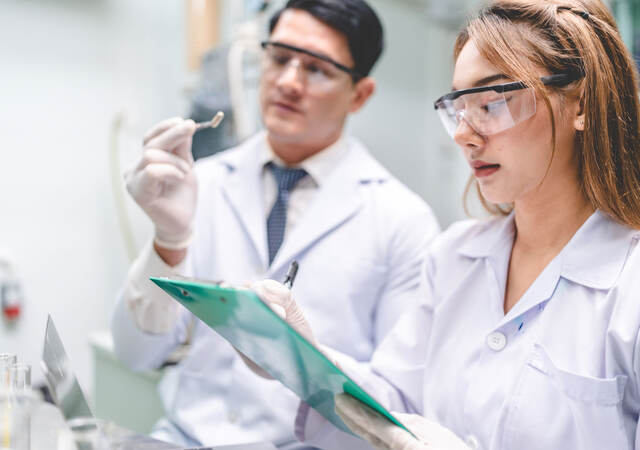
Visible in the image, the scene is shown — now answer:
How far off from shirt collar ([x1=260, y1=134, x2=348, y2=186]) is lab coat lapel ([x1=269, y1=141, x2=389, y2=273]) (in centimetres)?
2

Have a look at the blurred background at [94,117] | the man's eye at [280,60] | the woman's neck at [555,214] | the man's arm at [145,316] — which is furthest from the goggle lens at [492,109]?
the blurred background at [94,117]

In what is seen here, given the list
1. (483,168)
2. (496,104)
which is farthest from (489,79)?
(483,168)

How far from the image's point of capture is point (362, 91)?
170 cm

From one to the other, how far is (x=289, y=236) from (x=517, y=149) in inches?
25.9

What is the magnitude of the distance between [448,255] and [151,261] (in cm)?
64

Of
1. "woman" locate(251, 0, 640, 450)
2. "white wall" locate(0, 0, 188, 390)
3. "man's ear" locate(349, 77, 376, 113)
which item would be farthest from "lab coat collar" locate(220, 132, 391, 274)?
"white wall" locate(0, 0, 188, 390)

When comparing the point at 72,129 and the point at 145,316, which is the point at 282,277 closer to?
the point at 145,316

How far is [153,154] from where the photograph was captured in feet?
4.21

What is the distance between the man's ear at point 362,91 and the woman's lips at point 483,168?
65 centimetres

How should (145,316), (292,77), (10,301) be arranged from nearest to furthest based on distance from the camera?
(145,316)
(292,77)
(10,301)

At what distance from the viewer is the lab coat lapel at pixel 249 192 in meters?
1.55

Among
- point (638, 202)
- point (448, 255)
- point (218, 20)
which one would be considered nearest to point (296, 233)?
point (448, 255)

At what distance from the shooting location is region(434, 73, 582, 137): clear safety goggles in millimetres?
1002

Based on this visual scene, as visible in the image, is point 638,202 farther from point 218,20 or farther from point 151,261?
point 218,20
